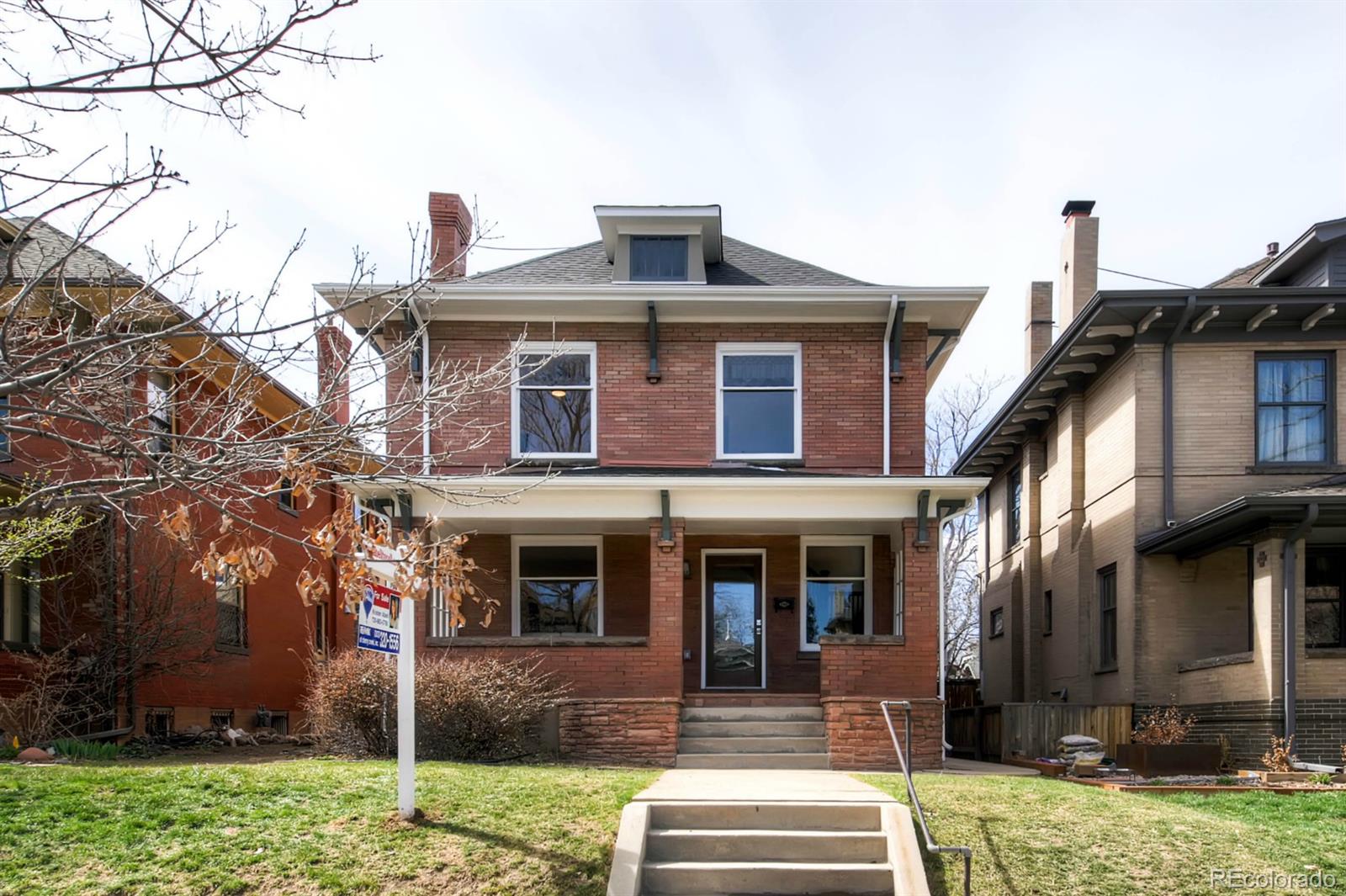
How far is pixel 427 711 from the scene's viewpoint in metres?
12.6

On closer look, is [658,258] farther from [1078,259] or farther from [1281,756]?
[1281,756]

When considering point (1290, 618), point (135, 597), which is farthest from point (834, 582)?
point (135, 597)

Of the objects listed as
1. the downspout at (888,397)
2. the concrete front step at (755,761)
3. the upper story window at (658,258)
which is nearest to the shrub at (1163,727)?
the concrete front step at (755,761)

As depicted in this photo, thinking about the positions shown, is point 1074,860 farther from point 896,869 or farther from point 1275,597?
point 1275,597

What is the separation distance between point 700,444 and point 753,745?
4636mm

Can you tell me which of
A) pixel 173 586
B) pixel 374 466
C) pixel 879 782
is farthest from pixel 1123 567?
pixel 173 586

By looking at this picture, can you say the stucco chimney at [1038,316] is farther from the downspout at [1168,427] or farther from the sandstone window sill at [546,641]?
the sandstone window sill at [546,641]

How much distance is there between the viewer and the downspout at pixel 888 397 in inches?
661

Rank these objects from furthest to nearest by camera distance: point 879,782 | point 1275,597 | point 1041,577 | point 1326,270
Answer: point 1041,577, point 1326,270, point 1275,597, point 879,782

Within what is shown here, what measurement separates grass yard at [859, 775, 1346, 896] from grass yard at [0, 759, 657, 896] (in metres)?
2.69

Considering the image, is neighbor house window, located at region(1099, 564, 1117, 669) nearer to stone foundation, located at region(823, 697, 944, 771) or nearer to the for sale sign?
stone foundation, located at region(823, 697, 944, 771)

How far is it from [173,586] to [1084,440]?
14274 mm

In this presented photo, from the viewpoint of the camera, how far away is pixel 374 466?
1712 cm

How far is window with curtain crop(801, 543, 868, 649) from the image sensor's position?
58.3 feet
